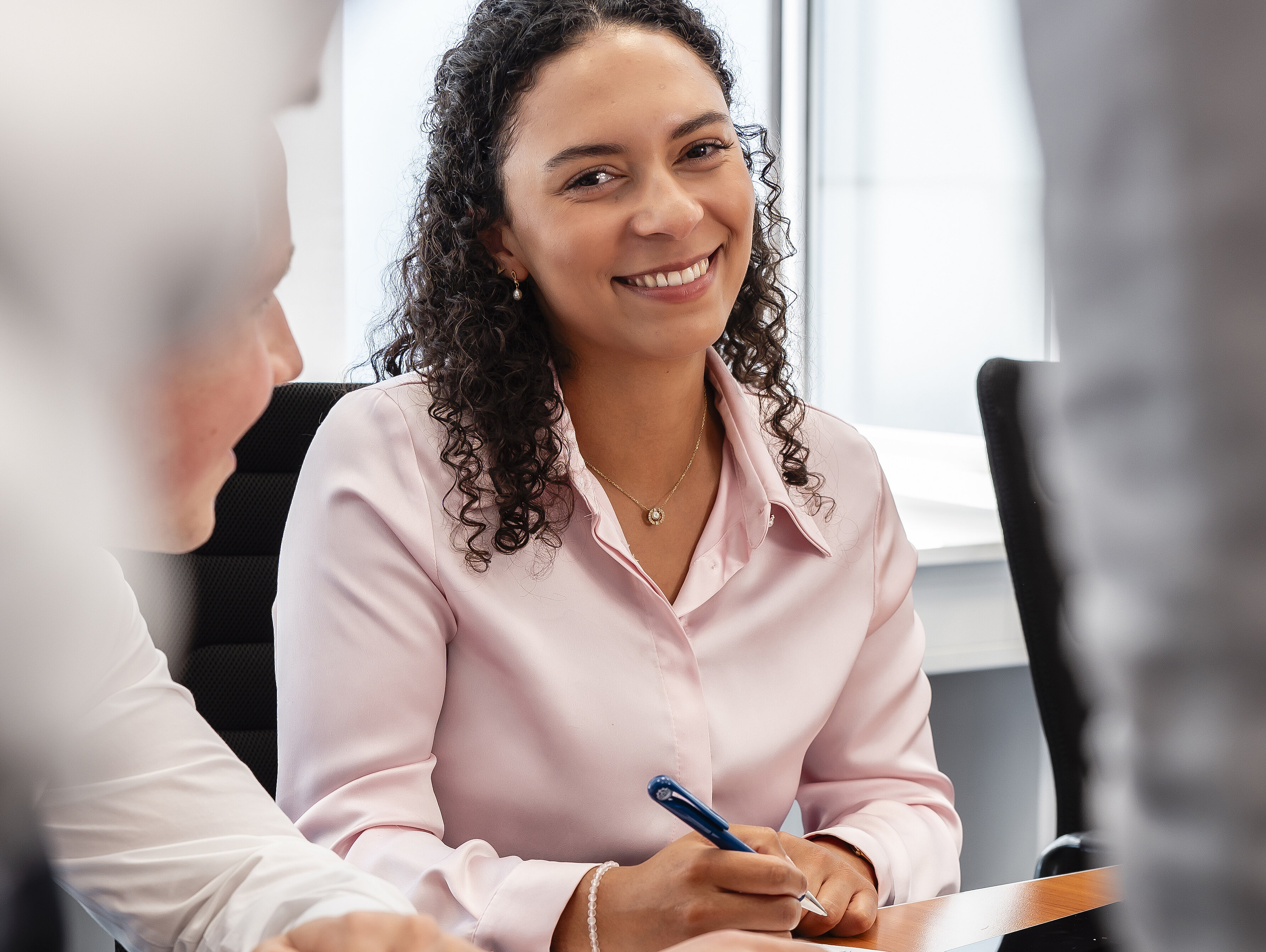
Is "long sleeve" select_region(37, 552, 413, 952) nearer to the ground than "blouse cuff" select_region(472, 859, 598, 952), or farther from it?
farther from it

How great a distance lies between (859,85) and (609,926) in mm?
1898

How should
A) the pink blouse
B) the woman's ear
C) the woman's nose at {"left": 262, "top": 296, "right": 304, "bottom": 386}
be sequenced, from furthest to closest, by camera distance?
the woman's ear → the pink blouse → the woman's nose at {"left": 262, "top": 296, "right": 304, "bottom": 386}

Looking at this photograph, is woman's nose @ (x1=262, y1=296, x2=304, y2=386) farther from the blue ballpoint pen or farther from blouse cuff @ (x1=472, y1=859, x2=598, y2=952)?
blouse cuff @ (x1=472, y1=859, x2=598, y2=952)

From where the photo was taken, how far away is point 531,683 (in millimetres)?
966

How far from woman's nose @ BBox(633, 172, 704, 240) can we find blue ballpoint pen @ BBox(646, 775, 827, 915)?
483 millimetres

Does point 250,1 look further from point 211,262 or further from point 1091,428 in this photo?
point 1091,428

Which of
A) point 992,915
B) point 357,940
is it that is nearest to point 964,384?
point 992,915

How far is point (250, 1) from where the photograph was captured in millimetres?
201

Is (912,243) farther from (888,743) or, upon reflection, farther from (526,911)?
(526,911)

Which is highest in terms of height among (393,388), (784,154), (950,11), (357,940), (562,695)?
(950,11)

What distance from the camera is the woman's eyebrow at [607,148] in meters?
1.03

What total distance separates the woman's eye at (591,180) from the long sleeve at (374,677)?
26cm

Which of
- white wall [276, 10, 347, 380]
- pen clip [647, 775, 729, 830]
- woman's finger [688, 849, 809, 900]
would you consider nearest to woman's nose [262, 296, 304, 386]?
pen clip [647, 775, 729, 830]

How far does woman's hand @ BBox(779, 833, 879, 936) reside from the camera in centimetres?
78
